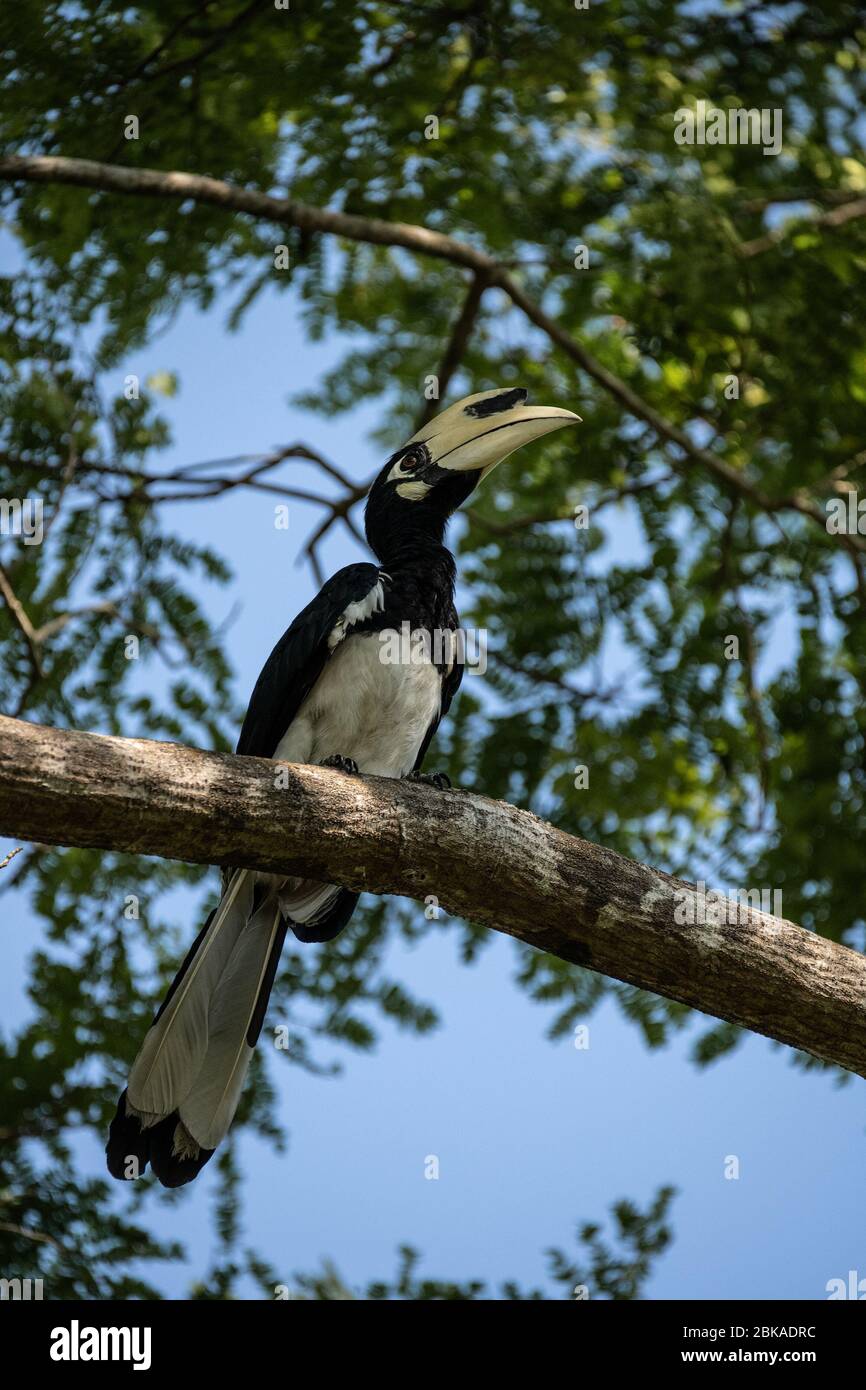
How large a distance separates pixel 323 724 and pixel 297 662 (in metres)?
0.24

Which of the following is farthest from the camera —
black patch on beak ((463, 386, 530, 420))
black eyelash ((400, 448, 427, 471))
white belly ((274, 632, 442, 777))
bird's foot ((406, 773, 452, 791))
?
black eyelash ((400, 448, 427, 471))

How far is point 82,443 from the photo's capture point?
5.73m

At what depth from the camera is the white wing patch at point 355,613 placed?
4789mm

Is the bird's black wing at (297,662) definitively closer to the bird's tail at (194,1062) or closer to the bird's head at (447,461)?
the bird's tail at (194,1062)

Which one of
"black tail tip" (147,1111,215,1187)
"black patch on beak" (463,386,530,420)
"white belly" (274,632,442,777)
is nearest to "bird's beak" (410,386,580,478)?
"black patch on beak" (463,386,530,420)

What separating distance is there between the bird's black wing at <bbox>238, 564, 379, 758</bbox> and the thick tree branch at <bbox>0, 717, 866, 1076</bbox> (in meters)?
1.18

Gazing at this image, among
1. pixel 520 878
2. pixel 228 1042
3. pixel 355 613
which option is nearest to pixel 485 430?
pixel 355 613

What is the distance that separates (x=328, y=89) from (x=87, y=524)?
2.12 metres

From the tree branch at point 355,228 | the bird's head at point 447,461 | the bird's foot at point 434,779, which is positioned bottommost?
the bird's foot at point 434,779

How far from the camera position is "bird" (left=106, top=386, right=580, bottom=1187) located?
4.29 meters

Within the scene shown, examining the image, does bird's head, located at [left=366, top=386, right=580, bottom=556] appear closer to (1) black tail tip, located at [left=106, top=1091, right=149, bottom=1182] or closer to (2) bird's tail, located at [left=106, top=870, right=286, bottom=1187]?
(2) bird's tail, located at [left=106, top=870, right=286, bottom=1187]

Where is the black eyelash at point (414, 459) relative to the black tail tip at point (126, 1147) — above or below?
above

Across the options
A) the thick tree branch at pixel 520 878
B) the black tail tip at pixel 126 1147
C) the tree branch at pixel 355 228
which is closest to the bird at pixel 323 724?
the black tail tip at pixel 126 1147

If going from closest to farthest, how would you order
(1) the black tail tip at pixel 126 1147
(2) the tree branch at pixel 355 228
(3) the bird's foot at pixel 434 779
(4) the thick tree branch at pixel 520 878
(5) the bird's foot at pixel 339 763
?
(4) the thick tree branch at pixel 520 878
(1) the black tail tip at pixel 126 1147
(3) the bird's foot at pixel 434 779
(5) the bird's foot at pixel 339 763
(2) the tree branch at pixel 355 228
